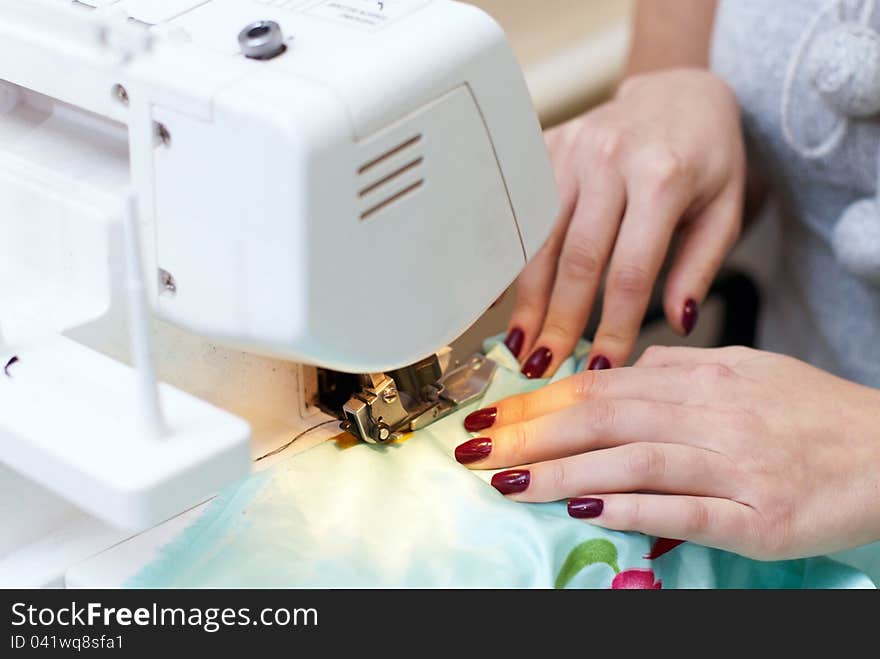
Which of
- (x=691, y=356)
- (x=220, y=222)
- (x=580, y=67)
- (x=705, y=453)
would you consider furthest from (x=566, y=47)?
(x=220, y=222)

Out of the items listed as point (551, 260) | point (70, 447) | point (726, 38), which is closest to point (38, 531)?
point (70, 447)

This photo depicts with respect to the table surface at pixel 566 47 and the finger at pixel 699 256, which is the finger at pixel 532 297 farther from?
the table surface at pixel 566 47

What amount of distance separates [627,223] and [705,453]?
0.24 m

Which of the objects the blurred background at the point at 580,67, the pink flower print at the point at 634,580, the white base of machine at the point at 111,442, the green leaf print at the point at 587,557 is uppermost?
the white base of machine at the point at 111,442

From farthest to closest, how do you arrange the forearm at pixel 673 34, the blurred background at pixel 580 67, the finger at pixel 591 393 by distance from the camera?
the blurred background at pixel 580 67, the forearm at pixel 673 34, the finger at pixel 591 393

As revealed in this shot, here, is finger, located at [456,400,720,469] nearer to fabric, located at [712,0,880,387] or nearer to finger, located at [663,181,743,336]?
finger, located at [663,181,743,336]

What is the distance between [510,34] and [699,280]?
653 mm

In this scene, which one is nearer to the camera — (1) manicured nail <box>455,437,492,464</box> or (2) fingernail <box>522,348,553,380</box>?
(1) manicured nail <box>455,437,492,464</box>

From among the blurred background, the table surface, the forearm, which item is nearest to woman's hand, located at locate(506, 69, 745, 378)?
the forearm

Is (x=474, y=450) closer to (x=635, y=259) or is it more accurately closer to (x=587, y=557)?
(x=587, y=557)

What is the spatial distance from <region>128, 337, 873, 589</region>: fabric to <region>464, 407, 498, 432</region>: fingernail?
2 cm

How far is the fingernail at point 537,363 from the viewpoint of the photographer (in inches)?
33.1

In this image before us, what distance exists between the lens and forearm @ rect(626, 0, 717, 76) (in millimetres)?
1232

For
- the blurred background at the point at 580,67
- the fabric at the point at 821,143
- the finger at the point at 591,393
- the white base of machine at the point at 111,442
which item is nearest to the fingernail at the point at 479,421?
the finger at the point at 591,393
